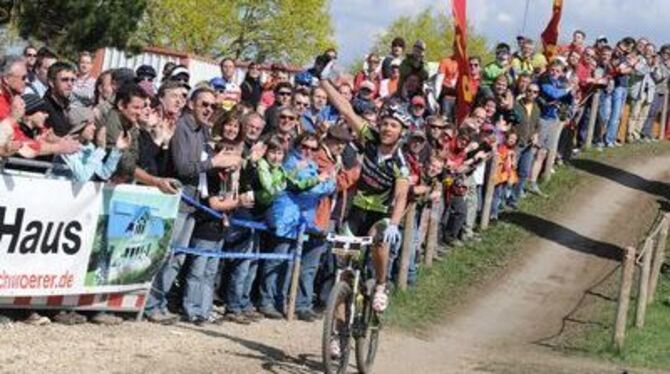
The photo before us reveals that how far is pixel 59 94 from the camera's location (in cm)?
1006

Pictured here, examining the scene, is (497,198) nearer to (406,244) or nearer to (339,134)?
(406,244)

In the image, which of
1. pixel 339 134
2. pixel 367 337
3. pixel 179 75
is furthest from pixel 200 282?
pixel 339 134

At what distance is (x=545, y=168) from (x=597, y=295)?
5.78 meters

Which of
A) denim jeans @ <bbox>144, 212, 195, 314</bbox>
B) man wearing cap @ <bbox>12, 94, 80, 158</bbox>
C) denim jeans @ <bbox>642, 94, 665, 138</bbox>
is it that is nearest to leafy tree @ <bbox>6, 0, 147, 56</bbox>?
denim jeans @ <bbox>642, 94, 665, 138</bbox>

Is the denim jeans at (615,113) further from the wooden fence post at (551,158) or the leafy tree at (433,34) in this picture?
the leafy tree at (433,34)

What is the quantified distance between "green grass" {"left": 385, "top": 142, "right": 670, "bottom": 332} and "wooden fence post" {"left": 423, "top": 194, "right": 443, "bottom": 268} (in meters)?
0.18

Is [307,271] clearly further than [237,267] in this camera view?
Yes

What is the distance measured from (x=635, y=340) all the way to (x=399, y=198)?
18.2 ft

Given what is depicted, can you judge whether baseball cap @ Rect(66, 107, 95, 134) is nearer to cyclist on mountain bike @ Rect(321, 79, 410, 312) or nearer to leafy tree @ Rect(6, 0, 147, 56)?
cyclist on mountain bike @ Rect(321, 79, 410, 312)

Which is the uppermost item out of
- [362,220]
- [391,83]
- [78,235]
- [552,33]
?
[552,33]

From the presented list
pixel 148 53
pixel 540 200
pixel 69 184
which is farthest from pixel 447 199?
pixel 148 53

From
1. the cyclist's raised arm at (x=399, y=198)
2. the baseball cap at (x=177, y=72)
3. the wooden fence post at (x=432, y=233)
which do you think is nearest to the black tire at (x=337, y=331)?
the cyclist's raised arm at (x=399, y=198)

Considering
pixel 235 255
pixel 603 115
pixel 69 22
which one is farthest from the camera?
pixel 69 22

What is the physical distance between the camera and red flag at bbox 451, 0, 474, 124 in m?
17.7
